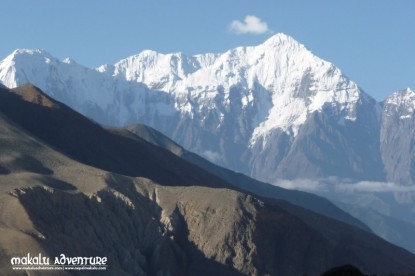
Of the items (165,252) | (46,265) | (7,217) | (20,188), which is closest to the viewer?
(46,265)

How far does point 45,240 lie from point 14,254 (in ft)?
32.3

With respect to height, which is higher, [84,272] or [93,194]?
[93,194]

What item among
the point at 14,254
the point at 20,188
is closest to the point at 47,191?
the point at 20,188

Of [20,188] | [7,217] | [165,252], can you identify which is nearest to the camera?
[7,217]

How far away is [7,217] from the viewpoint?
171m

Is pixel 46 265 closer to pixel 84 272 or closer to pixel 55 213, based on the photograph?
pixel 84 272

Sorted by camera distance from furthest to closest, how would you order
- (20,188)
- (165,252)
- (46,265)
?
1. (165,252)
2. (20,188)
3. (46,265)

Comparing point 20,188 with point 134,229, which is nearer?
point 20,188

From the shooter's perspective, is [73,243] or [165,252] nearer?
[73,243]

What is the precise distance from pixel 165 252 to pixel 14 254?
4196cm

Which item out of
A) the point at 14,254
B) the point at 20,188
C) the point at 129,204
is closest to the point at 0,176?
the point at 20,188

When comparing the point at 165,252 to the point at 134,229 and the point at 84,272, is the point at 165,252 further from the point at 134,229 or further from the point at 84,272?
the point at 84,272

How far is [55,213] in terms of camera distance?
179500 millimetres

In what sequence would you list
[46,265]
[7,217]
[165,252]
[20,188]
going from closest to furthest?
[46,265]
[7,217]
[20,188]
[165,252]
